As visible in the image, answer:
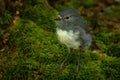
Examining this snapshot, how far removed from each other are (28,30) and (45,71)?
3.34ft

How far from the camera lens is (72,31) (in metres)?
4.37

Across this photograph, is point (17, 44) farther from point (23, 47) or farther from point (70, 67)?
point (70, 67)

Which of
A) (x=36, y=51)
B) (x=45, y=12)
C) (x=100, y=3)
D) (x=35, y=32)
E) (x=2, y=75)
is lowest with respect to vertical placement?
(x=2, y=75)

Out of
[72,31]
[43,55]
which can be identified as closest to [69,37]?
[72,31]

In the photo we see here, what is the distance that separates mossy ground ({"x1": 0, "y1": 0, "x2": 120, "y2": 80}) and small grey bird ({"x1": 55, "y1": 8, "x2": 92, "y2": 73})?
54 centimetres

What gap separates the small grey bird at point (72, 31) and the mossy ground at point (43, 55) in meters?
0.54

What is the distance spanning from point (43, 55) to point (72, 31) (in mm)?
925

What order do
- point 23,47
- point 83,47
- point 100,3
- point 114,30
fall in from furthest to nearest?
point 100,3
point 114,30
point 23,47
point 83,47

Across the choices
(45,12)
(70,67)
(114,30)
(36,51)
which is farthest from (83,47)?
(114,30)

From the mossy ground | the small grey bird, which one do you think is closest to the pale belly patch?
the small grey bird

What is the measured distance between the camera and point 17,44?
5.32 metres

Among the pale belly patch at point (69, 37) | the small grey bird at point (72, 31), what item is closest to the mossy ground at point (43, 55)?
the small grey bird at point (72, 31)

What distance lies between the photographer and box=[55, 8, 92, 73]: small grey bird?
14.2 ft

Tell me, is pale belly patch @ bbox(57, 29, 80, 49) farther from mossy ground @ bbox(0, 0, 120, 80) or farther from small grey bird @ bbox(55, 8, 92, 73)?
mossy ground @ bbox(0, 0, 120, 80)
